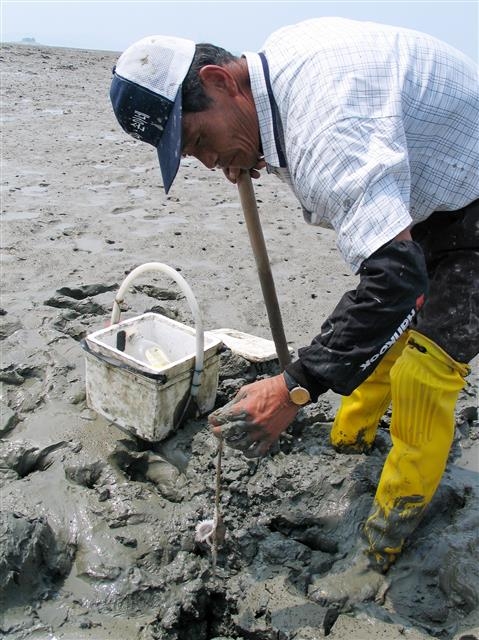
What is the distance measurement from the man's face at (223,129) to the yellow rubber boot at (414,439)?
0.97 m

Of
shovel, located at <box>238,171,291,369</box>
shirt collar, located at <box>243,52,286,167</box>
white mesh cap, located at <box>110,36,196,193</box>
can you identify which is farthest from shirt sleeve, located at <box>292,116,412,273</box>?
shovel, located at <box>238,171,291,369</box>

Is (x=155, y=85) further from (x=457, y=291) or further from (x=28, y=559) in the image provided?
(x=28, y=559)

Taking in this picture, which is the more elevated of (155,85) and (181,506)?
(155,85)

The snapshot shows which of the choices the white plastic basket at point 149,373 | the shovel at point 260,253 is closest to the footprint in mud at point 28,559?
the white plastic basket at point 149,373

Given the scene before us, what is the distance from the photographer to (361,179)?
190 cm

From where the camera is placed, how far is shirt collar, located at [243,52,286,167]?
213 centimetres

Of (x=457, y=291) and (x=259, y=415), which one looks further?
(x=457, y=291)

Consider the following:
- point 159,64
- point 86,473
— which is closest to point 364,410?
point 86,473

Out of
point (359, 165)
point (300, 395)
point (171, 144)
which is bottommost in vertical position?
point (300, 395)

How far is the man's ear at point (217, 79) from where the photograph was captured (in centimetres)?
215

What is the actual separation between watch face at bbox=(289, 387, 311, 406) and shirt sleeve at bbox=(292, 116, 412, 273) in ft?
1.44

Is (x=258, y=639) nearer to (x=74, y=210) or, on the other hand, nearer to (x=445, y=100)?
(x=445, y=100)

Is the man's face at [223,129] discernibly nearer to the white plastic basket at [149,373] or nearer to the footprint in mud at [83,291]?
the white plastic basket at [149,373]

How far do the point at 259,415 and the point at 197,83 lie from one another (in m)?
1.11
